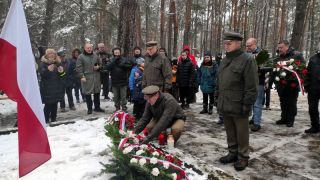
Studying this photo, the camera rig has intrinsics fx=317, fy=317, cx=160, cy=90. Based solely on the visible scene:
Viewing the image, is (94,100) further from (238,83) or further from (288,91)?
(238,83)

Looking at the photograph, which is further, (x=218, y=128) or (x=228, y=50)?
(x=218, y=128)

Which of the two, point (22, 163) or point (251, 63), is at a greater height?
point (251, 63)

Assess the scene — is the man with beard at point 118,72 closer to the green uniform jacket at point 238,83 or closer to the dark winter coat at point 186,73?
the dark winter coat at point 186,73

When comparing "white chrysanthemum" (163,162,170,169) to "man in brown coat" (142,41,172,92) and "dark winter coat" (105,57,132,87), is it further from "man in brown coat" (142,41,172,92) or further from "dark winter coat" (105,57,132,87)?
"dark winter coat" (105,57,132,87)

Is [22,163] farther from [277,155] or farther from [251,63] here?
[277,155]

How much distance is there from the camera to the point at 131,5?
9852 millimetres

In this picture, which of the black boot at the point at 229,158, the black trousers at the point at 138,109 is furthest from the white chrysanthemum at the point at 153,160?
the black trousers at the point at 138,109

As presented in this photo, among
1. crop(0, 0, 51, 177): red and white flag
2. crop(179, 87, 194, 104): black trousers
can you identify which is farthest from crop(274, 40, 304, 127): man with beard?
crop(0, 0, 51, 177): red and white flag

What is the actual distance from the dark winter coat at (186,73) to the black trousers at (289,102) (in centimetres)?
262

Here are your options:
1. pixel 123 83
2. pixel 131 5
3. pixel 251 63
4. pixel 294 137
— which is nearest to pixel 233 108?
pixel 251 63

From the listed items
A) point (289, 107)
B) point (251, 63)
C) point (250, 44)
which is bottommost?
point (289, 107)

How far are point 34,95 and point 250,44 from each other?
16.1 feet

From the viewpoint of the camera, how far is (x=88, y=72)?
861 centimetres

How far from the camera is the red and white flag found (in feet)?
10.0
